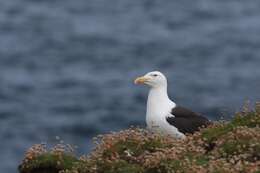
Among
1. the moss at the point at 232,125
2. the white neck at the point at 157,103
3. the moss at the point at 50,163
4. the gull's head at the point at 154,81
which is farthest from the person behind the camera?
the gull's head at the point at 154,81

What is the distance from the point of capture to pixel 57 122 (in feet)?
188

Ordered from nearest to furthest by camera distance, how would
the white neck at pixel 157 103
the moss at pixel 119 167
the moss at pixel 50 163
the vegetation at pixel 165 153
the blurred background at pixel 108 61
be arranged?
1. the vegetation at pixel 165 153
2. the moss at pixel 119 167
3. the moss at pixel 50 163
4. the white neck at pixel 157 103
5. the blurred background at pixel 108 61

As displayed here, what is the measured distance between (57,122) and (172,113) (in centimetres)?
3710

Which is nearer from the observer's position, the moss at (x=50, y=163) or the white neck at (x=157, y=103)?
the moss at (x=50, y=163)

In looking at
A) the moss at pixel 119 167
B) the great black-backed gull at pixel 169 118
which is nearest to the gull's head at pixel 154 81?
the great black-backed gull at pixel 169 118

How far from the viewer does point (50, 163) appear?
17281 millimetres

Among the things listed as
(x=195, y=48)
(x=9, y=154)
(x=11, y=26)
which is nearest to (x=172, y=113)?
(x=9, y=154)

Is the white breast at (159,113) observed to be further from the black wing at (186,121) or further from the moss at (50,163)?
the moss at (50,163)

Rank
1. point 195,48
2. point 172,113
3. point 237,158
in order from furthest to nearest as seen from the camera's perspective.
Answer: point 195,48
point 172,113
point 237,158

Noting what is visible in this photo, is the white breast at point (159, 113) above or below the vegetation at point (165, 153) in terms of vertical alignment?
above

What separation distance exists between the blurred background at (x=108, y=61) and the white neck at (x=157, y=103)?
88.4 feet

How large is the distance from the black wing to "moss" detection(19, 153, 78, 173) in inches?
122

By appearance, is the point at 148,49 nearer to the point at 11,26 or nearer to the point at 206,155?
the point at 11,26

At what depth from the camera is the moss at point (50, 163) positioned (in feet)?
56.5
